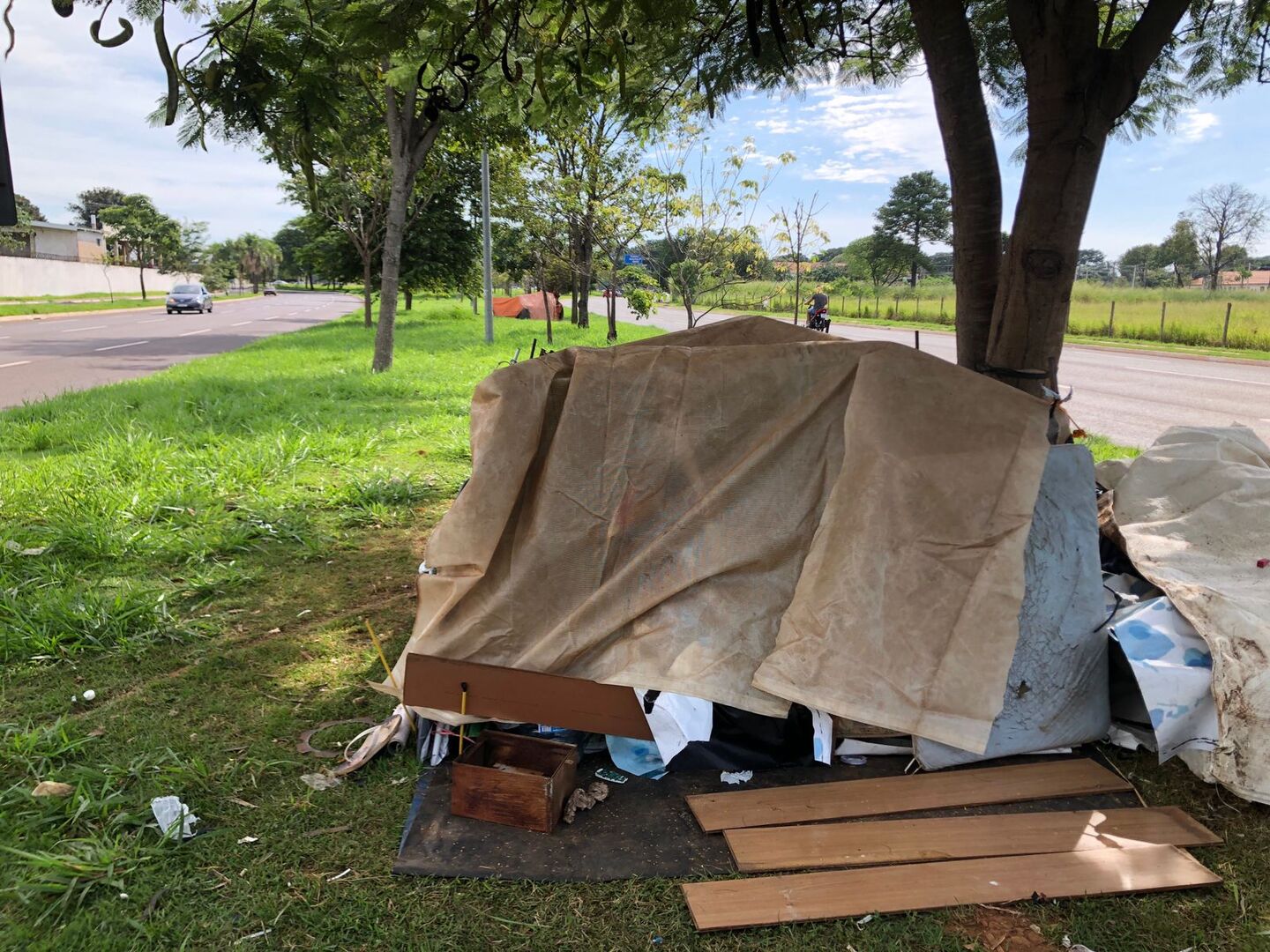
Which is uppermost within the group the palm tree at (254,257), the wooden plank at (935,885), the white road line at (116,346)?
the palm tree at (254,257)

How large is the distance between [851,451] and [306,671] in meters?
2.55

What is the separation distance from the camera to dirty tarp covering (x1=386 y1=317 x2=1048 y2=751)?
280 cm

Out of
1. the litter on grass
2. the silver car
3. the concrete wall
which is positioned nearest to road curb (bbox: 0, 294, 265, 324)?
the silver car

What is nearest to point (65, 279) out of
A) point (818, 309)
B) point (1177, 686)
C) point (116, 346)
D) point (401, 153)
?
point (116, 346)

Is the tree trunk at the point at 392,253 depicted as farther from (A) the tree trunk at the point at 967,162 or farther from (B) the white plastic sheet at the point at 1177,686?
(B) the white plastic sheet at the point at 1177,686

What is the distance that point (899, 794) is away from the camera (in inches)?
108

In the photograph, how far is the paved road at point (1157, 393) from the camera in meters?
10.4

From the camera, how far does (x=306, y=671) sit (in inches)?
144

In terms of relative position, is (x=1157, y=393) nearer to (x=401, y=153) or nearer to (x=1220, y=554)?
(x=1220, y=554)

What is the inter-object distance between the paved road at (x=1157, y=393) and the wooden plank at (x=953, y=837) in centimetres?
493

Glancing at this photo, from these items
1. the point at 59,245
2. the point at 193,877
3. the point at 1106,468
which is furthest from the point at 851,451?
the point at 59,245

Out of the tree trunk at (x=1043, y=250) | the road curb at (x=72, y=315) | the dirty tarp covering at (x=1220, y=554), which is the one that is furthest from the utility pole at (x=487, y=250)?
the road curb at (x=72, y=315)

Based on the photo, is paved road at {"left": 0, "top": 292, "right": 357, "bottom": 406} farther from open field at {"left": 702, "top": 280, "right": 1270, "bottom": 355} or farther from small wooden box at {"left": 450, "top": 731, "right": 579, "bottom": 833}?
small wooden box at {"left": 450, "top": 731, "right": 579, "bottom": 833}

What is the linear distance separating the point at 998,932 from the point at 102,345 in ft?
72.7
